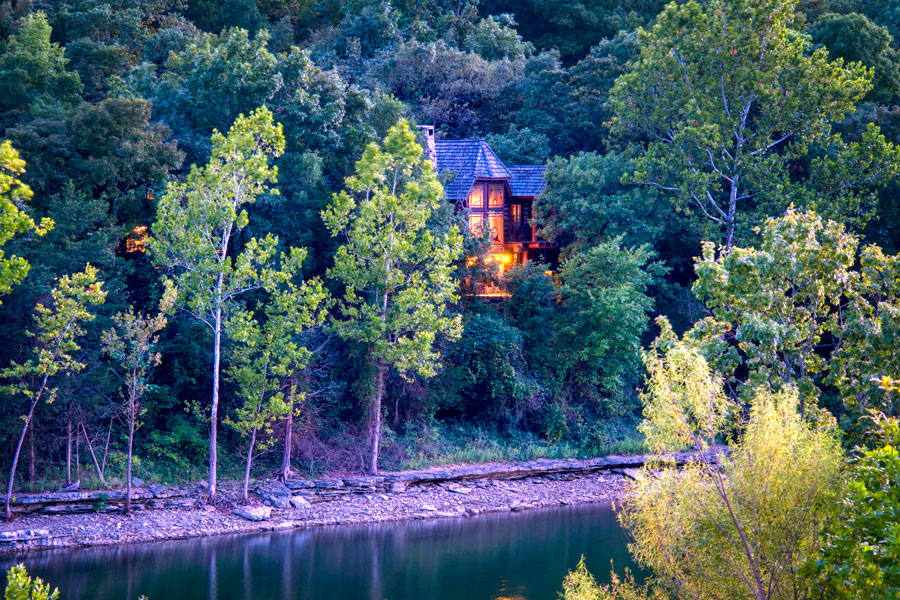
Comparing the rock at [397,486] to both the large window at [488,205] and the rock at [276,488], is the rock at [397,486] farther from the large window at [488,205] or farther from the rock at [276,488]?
the large window at [488,205]

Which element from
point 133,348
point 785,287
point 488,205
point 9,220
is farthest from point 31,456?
point 488,205

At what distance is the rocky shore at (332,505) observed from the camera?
2502 cm

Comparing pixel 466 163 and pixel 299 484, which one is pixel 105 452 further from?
pixel 466 163

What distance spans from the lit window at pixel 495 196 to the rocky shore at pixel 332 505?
48.5 feet

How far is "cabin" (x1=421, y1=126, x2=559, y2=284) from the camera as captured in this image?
4281cm

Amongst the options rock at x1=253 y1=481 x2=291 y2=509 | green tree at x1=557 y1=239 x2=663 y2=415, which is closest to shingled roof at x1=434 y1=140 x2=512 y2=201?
green tree at x1=557 y1=239 x2=663 y2=415

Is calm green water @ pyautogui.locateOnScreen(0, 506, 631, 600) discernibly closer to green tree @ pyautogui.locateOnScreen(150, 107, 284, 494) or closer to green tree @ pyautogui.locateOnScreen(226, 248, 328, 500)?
green tree @ pyautogui.locateOnScreen(226, 248, 328, 500)

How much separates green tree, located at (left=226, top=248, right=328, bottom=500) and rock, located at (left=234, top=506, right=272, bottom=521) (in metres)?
0.72

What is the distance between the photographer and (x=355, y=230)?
31234 mm

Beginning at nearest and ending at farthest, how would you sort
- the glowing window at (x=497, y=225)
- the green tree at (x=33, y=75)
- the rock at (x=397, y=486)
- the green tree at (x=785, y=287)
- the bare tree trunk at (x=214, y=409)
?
the green tree at (x=785, y=287)
the bare tree trunk at (x=214, y=409)
the rock at (x=397, y=486)
the green tree at (x=33, y=75)
the glowing window at (x=497, y=225)

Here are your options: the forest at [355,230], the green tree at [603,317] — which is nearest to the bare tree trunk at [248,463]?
the forest at [355,230]

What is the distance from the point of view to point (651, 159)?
39.6m

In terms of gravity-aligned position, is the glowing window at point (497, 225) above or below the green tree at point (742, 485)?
above

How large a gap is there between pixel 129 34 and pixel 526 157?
21.7 m
